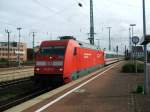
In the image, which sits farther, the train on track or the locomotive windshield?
the locomotive windshield

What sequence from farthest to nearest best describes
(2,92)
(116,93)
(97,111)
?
(2,92) → (116,93) → (97,111)

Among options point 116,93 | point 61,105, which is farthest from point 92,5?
point 61,105

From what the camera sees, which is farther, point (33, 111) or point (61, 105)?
point (61, 105)

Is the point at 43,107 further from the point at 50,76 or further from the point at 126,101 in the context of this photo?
the point at 50,76

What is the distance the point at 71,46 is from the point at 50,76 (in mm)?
2747

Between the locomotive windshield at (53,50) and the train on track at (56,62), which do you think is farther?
the locomotive windshield at (53,50)

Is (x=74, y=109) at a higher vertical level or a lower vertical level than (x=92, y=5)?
lower

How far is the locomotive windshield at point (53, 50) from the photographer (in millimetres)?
21695

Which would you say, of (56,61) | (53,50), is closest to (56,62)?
(56,61)

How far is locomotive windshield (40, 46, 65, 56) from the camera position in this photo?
854 inches

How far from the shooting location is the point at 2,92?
68.4 ft

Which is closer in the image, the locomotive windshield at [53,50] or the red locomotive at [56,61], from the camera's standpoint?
the red locomotive at [56,61]

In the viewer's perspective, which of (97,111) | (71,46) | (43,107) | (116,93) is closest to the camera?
(97,111)

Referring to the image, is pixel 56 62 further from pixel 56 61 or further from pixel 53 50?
pixel 53 50
